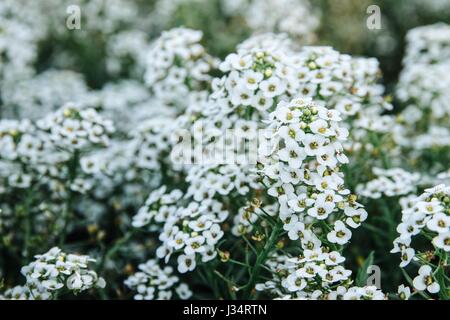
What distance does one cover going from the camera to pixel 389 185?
3650mm

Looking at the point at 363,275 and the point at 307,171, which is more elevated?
the point at 307,171

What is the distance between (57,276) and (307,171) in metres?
1.43

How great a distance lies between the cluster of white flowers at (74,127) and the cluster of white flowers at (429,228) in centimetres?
206

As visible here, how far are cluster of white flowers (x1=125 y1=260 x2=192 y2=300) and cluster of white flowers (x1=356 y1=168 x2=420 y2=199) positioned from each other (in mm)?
1335

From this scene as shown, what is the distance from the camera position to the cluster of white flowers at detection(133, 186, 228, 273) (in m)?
3.08

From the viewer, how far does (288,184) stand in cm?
281

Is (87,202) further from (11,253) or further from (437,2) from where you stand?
(437,2)

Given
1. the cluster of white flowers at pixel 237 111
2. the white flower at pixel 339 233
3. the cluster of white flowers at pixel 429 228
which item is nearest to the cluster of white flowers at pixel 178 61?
the cluster of white flowers at pixel 237 111

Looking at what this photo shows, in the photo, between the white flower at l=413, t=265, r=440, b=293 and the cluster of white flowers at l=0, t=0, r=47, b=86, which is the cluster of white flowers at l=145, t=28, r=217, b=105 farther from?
the white flower at l=413, t=265, r=440, b=293

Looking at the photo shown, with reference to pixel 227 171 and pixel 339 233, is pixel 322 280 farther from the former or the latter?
pixel 227 171

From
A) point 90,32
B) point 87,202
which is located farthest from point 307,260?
point 90,32

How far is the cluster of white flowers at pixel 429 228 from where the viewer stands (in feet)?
8.57

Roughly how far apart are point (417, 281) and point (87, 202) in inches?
111

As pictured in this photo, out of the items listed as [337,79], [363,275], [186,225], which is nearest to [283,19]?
[337,79]
